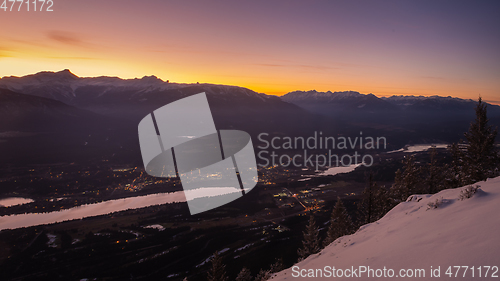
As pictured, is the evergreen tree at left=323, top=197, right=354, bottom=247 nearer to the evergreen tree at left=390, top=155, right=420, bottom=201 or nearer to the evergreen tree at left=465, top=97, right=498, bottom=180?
the evergreen tree at left=390, top=155, right=420, bottom=201

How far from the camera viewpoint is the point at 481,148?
1888cm

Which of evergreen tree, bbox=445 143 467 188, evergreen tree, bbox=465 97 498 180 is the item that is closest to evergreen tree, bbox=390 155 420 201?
evergreen tree, bbox=445 143 467 188

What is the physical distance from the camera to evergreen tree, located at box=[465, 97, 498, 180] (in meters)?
18.2

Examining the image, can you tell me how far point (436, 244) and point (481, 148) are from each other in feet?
64.9

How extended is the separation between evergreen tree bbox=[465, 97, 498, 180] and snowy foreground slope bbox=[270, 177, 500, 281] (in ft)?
41.0

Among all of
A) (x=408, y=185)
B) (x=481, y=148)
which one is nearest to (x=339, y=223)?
(x=408, y=185)

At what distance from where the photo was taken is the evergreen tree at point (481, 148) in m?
18.2

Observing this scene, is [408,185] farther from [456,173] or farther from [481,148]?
[481,148]

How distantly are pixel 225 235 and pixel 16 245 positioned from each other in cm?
5027

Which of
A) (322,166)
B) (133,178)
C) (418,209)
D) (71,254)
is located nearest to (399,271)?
(418,209)

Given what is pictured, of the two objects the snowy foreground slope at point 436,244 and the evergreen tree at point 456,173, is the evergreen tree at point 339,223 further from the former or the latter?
the snowy foreground slope at point 436,244

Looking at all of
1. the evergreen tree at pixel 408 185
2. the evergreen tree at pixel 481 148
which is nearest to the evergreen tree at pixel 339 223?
the evergreen tree at pixel 408 185

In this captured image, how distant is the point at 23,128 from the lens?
190625mm

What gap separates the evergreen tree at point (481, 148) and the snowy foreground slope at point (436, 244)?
12.5 m
